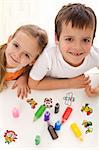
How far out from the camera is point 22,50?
36.4 inches

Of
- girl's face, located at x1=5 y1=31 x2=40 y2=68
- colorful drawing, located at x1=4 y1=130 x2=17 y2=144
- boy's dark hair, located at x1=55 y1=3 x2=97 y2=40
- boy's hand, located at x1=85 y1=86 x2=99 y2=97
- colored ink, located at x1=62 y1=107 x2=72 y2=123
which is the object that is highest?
boy's dark hair, located at x1=55 y1=3 x2=97 y2=40

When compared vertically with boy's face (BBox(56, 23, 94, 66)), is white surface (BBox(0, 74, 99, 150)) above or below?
below

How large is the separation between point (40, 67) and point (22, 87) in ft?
0.25

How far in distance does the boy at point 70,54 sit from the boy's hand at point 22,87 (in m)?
0.02

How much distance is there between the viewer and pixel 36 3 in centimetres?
139

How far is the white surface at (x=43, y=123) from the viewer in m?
0.87

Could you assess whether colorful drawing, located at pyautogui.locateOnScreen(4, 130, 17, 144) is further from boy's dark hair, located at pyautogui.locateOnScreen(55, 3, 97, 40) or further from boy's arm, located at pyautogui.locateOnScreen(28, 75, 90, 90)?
boy's dark hair, located at pyautogui.locateOnScreen(55, 3, 97, 40)

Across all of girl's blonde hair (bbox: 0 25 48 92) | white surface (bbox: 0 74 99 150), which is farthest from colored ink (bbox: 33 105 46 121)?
girl's blonde hair (bbox: 0 25 48 92)

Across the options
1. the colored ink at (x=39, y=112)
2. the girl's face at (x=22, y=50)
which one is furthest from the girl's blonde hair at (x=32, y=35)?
the colored ink at (x=39, y=112)

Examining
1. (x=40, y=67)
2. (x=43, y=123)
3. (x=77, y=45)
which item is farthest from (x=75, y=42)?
(x=43, y=123)

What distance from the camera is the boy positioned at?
2.86 feet

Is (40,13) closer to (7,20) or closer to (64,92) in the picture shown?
Answer: (7,20)

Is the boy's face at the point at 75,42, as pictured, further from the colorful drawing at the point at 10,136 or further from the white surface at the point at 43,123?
the colorful drawing at the point at 10,136

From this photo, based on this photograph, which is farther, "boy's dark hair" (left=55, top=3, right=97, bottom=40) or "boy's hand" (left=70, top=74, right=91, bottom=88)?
"boy's hand" (left=70, top=74, right=91, bottom=88)
